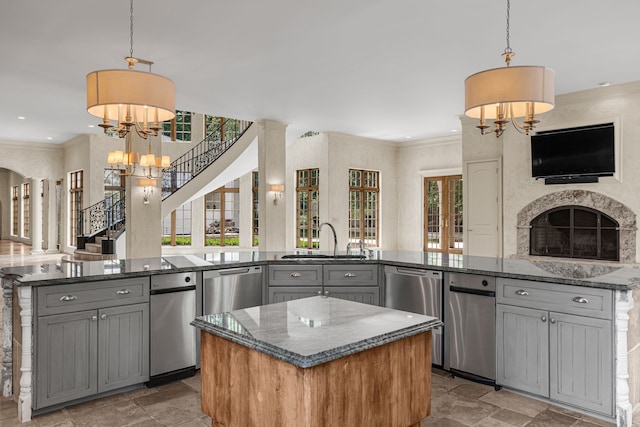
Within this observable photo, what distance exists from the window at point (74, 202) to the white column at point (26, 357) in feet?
36.1

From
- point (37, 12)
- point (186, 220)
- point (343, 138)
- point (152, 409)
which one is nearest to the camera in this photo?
point (152, 409)

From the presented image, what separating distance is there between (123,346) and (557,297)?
3.12 m

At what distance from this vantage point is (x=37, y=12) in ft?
13.7

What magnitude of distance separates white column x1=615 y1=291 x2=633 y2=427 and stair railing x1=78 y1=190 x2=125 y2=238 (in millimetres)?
11146

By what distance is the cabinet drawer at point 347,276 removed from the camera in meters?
4.14

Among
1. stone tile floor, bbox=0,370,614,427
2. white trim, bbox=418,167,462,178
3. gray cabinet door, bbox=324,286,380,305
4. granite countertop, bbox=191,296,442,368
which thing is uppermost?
white trim, bbox=418,167,462,178

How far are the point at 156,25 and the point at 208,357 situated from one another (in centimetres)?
364

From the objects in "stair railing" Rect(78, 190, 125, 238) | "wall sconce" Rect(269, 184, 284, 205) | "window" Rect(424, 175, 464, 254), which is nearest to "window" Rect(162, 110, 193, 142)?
"stair railing" Rect(78, 190, 125, 238)

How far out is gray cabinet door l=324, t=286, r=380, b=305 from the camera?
163 inches

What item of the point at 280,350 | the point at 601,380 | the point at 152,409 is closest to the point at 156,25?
the point at 152,409

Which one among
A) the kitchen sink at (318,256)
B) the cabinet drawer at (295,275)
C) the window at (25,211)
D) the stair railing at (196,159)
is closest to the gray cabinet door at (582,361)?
the kitchen sink at (318,256)

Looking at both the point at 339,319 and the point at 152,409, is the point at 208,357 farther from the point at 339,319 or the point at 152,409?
the point at 152,409

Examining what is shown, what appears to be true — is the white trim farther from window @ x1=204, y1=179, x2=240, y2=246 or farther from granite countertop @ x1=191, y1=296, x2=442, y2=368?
granite countertop @ x1=191, y1=296, x2=442, y2=368

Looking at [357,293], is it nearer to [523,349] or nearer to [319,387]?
[523,349]
